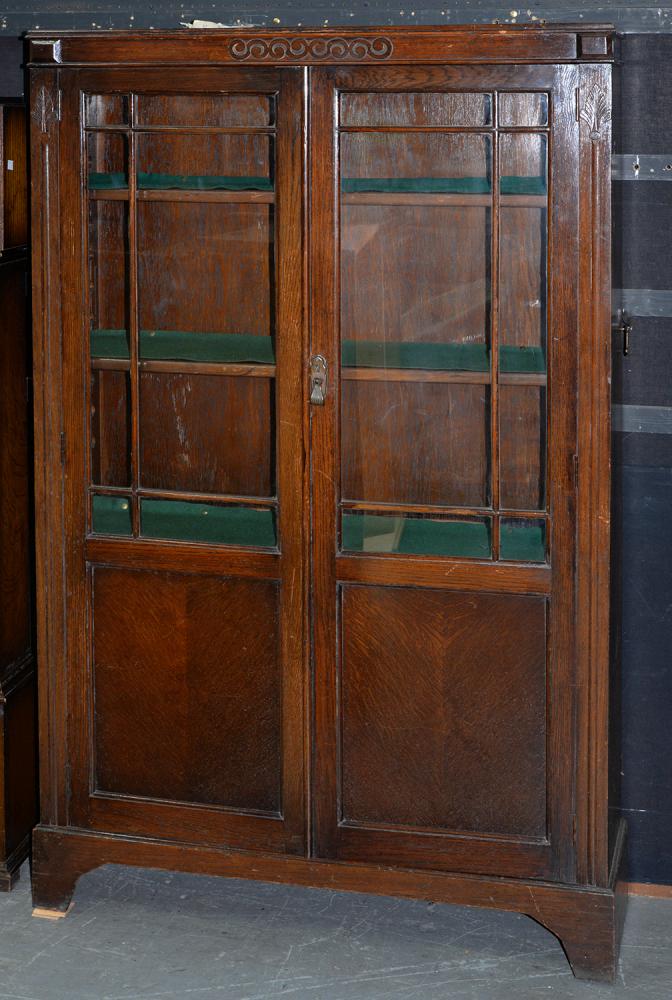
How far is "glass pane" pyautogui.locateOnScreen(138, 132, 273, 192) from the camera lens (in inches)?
123

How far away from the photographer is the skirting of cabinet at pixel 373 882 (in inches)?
123

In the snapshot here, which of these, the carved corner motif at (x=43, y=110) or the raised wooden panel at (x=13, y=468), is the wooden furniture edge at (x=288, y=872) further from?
the carved corner motif at (x=43, y=110)

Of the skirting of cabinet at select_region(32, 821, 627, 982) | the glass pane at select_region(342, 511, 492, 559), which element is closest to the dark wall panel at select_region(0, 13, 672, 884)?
the skirting of cabinet at select_region(32, 821, 627, 982)

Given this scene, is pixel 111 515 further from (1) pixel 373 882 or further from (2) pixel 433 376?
(1) pixel 373 882

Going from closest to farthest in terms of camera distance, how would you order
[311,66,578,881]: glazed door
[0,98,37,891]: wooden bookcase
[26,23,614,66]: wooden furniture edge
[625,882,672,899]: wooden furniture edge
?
[26,23,614,66]: wooden furniture edge → [311,66,578,881]: glazed door → [0,98,37,891]: wooden bookcase → [625,882,672,899]: wooden furniture edge

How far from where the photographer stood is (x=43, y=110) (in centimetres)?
314

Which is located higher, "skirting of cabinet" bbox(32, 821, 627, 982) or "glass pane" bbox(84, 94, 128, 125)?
"glass pane" bbox(84, 94, 128, 125)

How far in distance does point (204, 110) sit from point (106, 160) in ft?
0.80

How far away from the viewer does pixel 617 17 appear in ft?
10.7

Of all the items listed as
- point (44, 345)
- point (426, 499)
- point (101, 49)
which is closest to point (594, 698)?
point (426, 499)

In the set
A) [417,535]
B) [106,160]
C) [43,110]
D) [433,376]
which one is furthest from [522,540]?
[43,110]

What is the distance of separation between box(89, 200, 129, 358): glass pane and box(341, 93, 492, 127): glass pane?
0.55m

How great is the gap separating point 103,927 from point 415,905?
0.72 m

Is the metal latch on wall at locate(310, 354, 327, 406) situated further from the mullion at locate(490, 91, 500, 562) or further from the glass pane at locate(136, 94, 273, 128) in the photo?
the glass pane at locate(136, 94, 273, 128)
